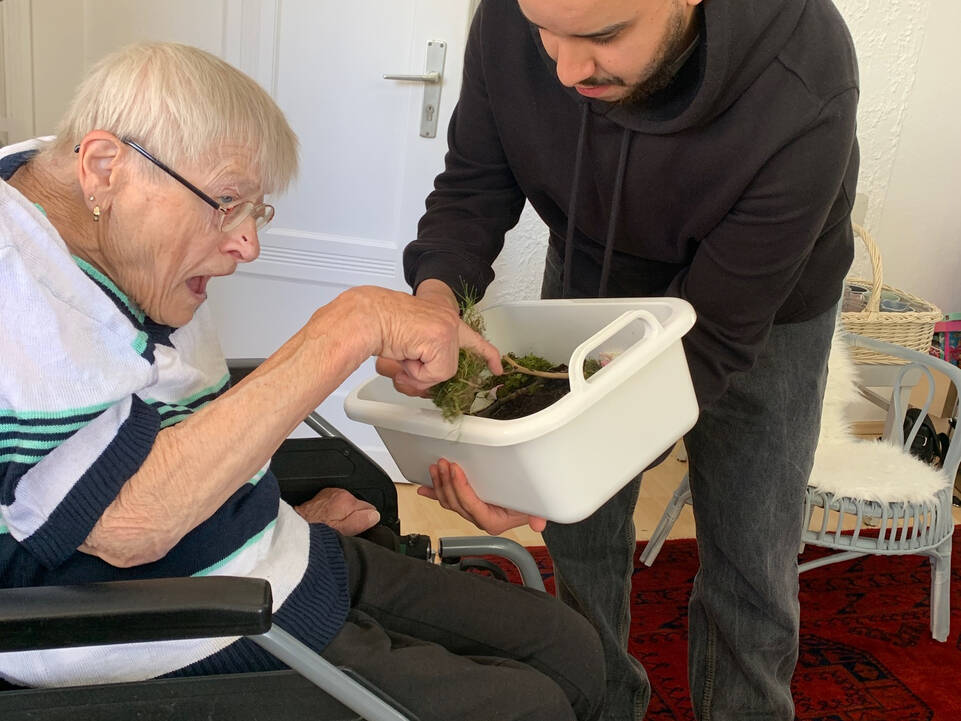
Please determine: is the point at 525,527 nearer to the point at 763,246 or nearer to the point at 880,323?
the point at 880,323

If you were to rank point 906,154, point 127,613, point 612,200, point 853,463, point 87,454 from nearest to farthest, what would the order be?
point 127,613 → point 87,454 → point 612,200 → point 853,463 → point 906,154

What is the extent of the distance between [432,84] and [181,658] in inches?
75.1

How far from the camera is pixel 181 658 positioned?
1023 millimetres

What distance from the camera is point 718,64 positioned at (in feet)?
3.83

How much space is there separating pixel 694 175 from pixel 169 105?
0.69 m

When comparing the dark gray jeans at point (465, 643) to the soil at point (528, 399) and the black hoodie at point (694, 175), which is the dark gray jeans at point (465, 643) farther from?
the black hoodie at point (694, 175)

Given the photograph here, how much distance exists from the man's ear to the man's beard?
622 mm

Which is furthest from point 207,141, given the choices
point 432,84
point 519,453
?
point 432,84

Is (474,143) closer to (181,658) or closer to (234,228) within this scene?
(234,228)

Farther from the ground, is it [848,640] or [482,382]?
[482,382]

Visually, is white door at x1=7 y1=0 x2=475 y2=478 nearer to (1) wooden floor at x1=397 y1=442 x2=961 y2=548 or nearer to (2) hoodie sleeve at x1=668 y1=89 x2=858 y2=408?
(1) wooden floor at x1=397 y1=442 x2=961 y2=548

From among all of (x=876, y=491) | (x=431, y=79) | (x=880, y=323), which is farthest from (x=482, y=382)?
(x=880, y=323)

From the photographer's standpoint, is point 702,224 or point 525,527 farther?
point 525,527

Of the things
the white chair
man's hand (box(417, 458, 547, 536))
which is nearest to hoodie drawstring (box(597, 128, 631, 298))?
man's hand (box(417, 458, 547, 536))
